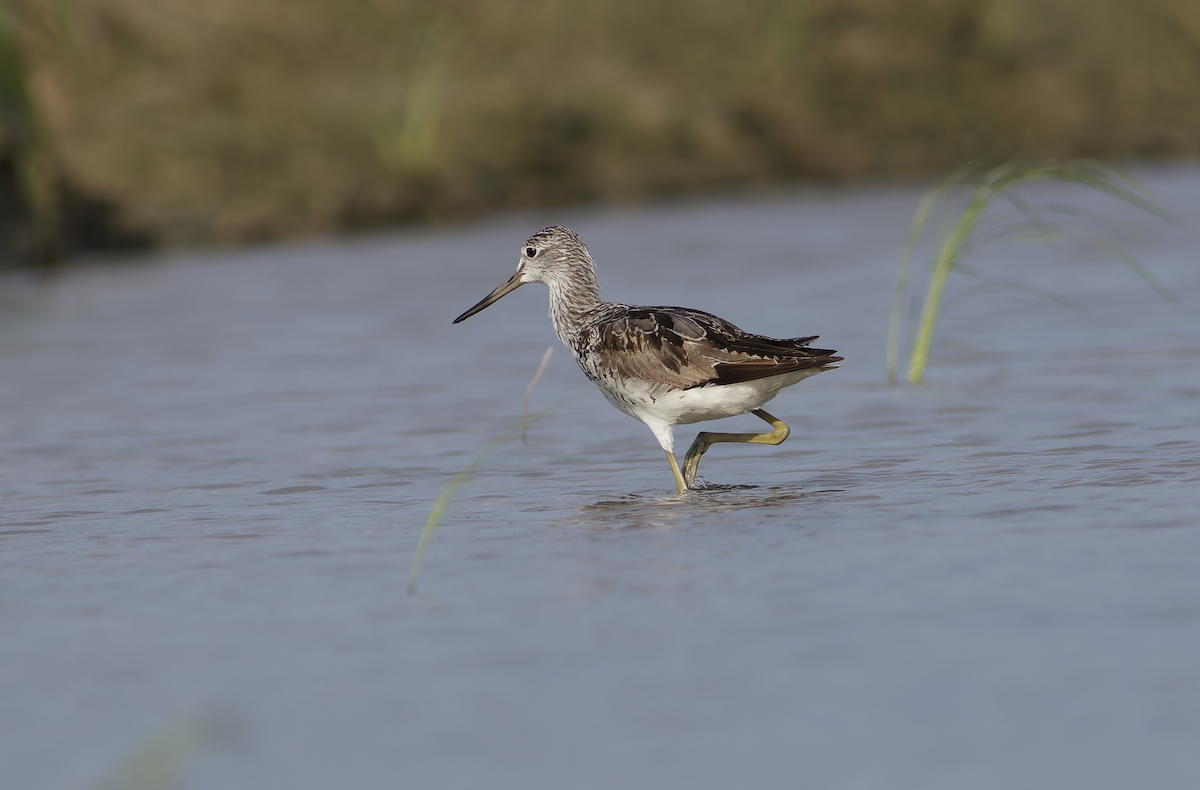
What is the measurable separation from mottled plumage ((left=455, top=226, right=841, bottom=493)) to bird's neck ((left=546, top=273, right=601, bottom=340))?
255mm

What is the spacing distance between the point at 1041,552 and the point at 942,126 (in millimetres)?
A: 24534

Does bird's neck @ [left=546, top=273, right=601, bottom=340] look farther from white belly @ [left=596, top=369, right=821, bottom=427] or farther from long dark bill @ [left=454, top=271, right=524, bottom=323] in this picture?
white belly @ [left=596, top=369, right=821, bottom=427]

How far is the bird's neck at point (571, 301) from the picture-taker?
949 centimetres

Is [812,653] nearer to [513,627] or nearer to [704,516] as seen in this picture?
[513,627]

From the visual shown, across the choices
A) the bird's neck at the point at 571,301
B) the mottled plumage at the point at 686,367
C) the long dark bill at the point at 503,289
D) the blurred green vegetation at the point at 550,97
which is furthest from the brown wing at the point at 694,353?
the blurred green vegetation at the point at 550,97

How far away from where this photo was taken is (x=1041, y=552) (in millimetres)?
6504

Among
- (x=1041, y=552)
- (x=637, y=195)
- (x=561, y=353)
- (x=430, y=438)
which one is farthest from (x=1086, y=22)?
(x=1041, y=552)

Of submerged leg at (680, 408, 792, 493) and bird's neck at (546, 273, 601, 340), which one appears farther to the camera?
bird's neck at (546, 273, 601, 340)

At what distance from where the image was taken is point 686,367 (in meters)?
8.40

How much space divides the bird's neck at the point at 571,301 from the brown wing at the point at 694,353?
2.28 feet

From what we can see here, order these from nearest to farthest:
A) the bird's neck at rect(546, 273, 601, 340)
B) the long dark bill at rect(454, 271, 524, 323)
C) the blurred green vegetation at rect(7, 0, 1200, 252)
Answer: the bird's neck at rect(546, 273, 601, 340), the long dark bill at rect(454, 271, 524, 323), the blurred green vegetation at rect(7, 0, 1200, 252)

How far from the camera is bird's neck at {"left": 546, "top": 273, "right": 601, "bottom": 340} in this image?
949 centimetres

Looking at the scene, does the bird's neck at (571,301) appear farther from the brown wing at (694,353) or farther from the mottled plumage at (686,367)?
the brown wing at (694,353)

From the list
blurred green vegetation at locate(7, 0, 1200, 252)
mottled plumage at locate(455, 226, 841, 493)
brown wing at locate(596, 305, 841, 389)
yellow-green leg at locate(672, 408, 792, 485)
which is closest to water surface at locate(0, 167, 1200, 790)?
yellow-green leg at locate(672, 408, 792, 485)
